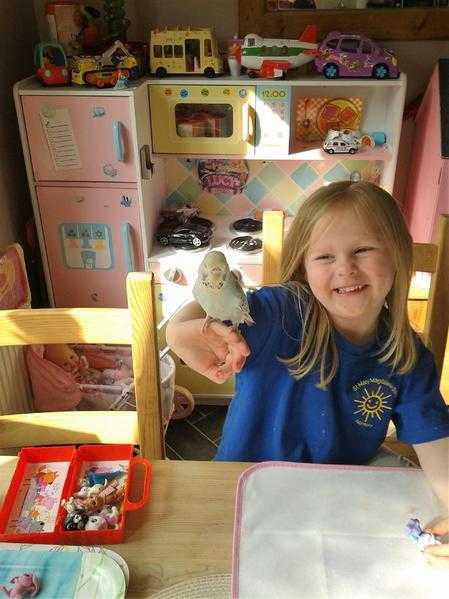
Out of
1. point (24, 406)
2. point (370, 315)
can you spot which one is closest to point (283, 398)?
point (370, 315)

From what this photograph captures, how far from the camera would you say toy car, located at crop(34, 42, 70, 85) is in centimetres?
185

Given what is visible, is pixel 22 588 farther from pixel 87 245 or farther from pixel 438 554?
pixel 87 245

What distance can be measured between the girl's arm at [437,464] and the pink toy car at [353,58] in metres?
1.34

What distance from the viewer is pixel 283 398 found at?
39.4 inches

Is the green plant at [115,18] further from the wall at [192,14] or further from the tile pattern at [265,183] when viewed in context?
the tile pattern at [265,183]

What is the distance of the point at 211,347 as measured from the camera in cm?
81

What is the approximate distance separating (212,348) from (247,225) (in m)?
1.41

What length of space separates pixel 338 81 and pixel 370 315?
Answer: 118 centimetres

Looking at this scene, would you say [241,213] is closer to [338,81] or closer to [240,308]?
[338,81]

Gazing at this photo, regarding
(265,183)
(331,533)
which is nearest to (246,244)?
(265,183)

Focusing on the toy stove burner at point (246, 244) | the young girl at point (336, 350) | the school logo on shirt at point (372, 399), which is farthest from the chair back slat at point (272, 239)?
the toy stove burner at point (246, 244)

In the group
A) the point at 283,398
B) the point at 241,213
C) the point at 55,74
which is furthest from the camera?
the point at 241,213

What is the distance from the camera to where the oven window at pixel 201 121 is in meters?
2.03

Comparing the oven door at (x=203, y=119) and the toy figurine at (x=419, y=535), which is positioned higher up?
the oven door at (x=203, y=119)
